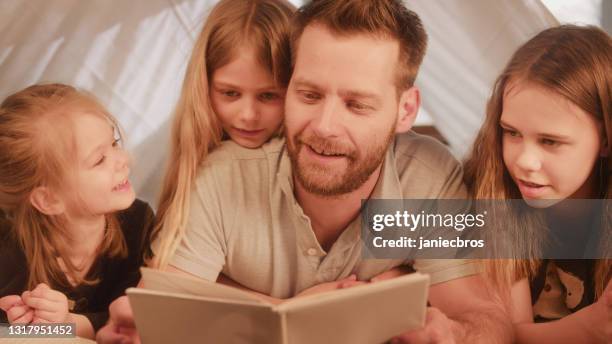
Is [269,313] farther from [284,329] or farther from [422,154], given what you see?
[422,154]

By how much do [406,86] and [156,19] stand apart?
54 cm

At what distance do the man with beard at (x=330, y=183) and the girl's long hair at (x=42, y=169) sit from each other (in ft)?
0.78

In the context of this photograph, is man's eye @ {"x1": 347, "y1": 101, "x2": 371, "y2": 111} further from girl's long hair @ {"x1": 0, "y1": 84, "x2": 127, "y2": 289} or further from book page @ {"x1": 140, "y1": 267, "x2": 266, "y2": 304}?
girl's long hair @ {"x1": 0, "y1": 84, "x2": 127, "y2": 289}

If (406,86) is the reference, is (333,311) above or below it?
below

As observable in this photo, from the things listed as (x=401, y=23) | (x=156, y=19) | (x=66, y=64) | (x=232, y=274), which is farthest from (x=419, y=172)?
(x=66, y=64)

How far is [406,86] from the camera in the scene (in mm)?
1320

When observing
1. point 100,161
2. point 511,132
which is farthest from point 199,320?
point 511,132

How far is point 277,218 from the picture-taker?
1.40 meters

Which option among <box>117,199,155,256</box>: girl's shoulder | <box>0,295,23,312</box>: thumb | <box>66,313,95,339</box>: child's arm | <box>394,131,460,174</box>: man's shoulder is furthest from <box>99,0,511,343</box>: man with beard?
<box>0,295,23,312</box>: thumb

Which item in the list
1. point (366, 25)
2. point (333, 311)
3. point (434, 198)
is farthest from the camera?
point (434, 198)

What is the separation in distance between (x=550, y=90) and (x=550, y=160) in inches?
5.2

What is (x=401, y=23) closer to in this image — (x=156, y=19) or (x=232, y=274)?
(x=156, y=19)

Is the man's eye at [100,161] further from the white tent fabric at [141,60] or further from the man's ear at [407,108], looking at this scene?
the man's ear at [407,108]

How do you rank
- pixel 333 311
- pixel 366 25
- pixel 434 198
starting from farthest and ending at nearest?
pixel 434 198, pixel 366 25, pixel 333 311
